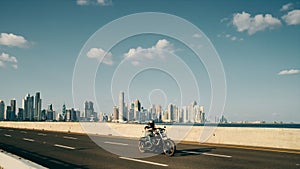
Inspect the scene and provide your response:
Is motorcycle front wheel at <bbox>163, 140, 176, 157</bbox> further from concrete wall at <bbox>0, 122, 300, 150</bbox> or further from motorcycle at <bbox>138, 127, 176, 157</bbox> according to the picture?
concrete wall at <bbox>0, 122, 300, 150</bbox>

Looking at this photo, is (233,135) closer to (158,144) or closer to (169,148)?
(158,144)

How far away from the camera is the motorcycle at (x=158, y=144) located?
13.6 m

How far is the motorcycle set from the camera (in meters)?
13.6

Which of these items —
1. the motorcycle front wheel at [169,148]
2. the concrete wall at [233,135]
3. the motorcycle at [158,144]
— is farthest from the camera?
the concrete wall at [233,135]

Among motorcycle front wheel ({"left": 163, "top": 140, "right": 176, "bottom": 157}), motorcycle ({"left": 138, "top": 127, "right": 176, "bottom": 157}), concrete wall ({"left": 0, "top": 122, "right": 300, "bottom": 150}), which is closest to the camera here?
motorcycle front wheel ({"left": 163, "top": 140, "right": 176, "bottom": 157})

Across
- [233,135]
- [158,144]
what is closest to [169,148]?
[158,144]

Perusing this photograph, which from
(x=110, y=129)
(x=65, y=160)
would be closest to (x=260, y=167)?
(x=65, y=160)

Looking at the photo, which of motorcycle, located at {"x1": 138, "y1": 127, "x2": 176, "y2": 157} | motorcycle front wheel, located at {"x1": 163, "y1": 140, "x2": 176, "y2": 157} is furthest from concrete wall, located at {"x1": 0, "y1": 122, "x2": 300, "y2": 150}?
motorcycle front wheel, located at {"x1": 163, "y1": 140, "x2": 176, "y2": 157}

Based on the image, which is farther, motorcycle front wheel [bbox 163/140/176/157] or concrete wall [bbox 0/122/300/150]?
concrete wall [bbox 0/122/300/150]

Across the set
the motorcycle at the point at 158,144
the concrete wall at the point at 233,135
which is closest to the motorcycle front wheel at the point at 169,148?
the motorcycle at the point at 158,144

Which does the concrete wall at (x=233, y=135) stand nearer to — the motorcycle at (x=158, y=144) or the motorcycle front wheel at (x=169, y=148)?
the motorcycle at (x=158, y=144)

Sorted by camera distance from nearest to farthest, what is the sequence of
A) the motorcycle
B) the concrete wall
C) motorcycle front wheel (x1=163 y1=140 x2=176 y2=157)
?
1. motorcycle front wheel (x1=163 y1=140 x2=176 y2=157)
2. the motorcycle
3. the concrete wall

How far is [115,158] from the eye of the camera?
13.0 metres

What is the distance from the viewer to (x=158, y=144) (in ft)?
47.2
